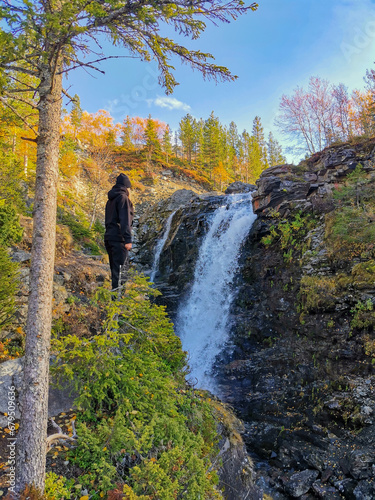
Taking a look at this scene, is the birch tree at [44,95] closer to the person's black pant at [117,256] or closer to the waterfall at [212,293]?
the person's black pant at [117,256]

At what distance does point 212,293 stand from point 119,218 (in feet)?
29.4

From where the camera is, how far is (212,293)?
1370 cm

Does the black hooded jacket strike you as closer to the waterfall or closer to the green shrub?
the green shrub

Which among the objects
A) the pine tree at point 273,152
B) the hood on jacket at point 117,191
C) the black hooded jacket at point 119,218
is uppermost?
the pine tree at point 273,152

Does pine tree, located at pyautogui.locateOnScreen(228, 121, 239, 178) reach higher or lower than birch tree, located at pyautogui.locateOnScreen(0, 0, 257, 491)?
higher

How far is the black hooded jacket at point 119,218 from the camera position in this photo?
5.39m

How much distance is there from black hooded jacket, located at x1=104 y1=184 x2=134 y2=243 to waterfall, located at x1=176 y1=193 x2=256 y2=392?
6967 millimetres

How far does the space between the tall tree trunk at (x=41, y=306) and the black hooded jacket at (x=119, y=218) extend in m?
2.11

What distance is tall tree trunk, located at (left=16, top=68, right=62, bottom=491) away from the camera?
8.41ft

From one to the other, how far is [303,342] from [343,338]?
1289 mm

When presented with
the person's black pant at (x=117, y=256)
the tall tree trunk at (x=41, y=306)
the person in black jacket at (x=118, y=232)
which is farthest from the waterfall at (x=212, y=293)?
the tall tree trunk at (x=41, y=306)

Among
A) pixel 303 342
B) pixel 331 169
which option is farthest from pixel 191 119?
pixel 303 342

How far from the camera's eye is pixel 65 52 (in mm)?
3512

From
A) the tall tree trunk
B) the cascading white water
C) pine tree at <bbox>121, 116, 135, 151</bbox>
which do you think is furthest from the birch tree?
pine tree at <bbox>121, 116, 135, 151</bbox>
